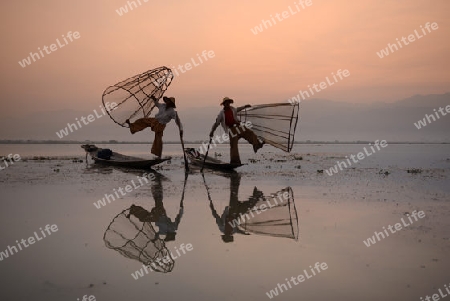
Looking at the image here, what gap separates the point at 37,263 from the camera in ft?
19.1

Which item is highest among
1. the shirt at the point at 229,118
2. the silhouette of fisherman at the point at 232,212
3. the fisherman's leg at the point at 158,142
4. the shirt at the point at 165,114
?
the shirt at the point at 165,114

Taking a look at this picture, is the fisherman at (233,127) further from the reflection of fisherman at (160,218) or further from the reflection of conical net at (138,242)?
the reflection of conical net at (138,242)

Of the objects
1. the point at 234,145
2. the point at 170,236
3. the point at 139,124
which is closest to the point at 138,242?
the point at 170,236

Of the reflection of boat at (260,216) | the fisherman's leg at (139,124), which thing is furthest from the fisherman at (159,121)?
the reflection of boat at (260,216)

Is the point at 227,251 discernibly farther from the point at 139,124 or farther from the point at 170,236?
the point at 139,124

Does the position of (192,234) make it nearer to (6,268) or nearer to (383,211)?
(6,268)

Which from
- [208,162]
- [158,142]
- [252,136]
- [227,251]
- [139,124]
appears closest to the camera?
[227,251]

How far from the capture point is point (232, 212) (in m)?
9.56

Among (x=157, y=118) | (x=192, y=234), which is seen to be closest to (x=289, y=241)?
(x=192, y=234)

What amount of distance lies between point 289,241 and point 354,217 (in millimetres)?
2644

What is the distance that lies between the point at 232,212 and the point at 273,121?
955cm

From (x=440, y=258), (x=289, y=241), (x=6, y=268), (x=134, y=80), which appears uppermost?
(x=134, y=80)

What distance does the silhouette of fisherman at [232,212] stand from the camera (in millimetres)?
7625

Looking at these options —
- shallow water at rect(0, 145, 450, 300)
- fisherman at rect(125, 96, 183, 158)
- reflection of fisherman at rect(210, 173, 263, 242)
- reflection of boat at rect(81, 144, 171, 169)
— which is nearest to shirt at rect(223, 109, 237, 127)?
fisherman at rect(125, 96, 183, 158)
